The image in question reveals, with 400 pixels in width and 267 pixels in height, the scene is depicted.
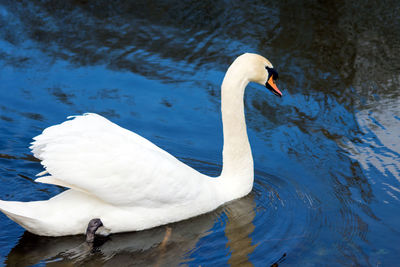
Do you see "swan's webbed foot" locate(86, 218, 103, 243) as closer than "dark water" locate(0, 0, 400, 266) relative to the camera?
Yes

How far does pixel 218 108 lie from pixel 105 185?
3.15 meters

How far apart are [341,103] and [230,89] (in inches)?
106

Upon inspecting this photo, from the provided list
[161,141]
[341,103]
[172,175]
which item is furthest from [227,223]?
[341,103]

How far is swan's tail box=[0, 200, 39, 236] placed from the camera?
15.5 feet

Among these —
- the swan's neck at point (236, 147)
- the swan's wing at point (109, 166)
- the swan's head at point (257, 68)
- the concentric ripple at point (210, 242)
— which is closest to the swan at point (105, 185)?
the swan's wing at point (109, 166)

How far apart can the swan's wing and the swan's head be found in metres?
1.17

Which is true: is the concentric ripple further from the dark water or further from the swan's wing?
the swan's wing

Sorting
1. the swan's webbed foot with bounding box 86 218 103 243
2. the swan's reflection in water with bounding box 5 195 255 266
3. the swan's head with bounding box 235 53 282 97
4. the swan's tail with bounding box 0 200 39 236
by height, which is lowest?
the swan's reflection in water with bounding box 5 195 255 266

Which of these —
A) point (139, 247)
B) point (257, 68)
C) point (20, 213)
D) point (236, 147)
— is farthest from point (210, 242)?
point (257, 68)

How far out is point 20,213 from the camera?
478 centimetres

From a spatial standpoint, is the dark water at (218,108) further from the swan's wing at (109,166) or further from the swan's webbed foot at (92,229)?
the swan's wing at (109,166)

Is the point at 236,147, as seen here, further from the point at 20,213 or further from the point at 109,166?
the point at 20,213

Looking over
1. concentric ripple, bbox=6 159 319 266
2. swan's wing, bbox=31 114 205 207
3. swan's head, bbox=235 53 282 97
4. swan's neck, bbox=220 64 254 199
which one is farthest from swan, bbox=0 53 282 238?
swan's head, bbox=235 53 282 97

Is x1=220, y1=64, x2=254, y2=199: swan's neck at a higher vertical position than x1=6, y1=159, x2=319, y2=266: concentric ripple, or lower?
higher
